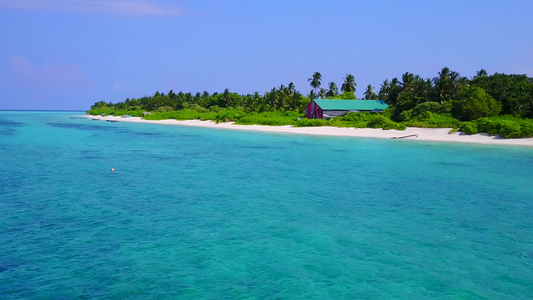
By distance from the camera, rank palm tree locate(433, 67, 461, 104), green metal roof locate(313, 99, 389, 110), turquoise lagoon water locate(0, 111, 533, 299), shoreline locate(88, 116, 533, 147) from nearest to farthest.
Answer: turquoise lagoon water locate(0, 111, 533, 299), shoreline locate(88, 116, 533, 147), palm tree locate(433, 67, 461, 104), green metal roof locate(313, 99, 389, 110)

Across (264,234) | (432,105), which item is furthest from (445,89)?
(264,234)

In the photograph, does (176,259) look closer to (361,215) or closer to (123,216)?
(123,216)

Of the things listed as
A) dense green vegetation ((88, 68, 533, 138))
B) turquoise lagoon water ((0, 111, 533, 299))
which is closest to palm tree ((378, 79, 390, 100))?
dense green vegetation ((88, 68, 533, 138))

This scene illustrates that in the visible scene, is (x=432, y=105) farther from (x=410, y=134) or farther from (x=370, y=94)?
(x=370, y=94)

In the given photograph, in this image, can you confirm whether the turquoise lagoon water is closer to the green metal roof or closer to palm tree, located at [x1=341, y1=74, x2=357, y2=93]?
the green metal roof

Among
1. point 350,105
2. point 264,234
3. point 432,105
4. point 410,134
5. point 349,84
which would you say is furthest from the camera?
point 349,84
